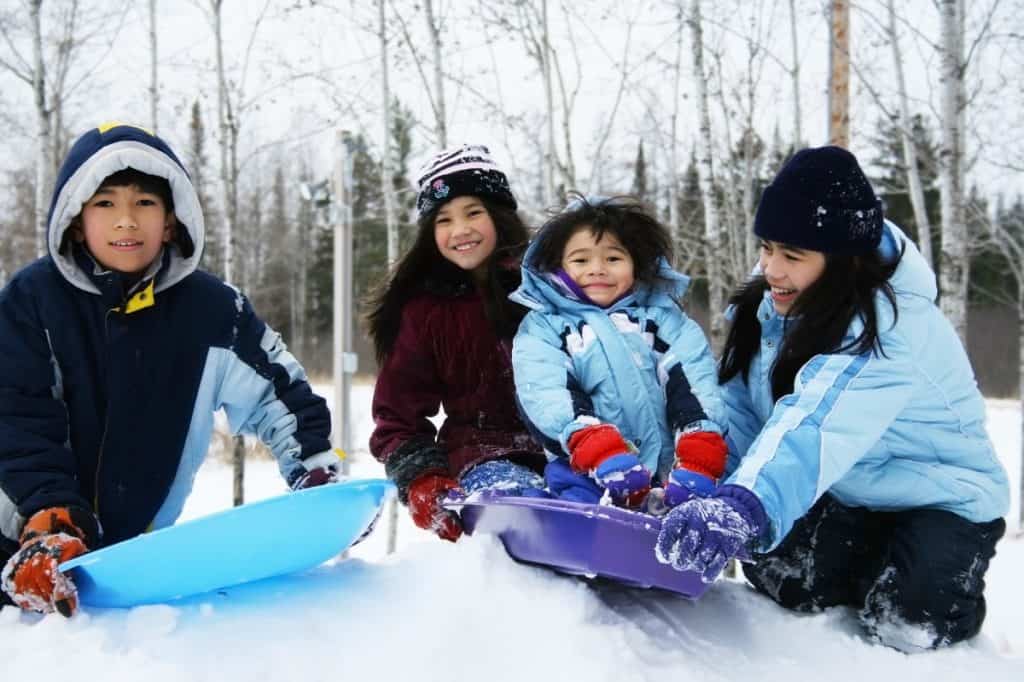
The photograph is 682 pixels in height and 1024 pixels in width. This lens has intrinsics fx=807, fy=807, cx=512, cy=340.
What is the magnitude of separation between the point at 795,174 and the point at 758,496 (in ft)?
2.80

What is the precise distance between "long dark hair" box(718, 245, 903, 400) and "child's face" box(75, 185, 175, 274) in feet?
5.49

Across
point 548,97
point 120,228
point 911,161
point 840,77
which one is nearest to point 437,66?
point 548,97

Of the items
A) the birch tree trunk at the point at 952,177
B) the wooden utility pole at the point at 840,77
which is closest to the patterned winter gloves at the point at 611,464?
the wooden utility pole at the point at 840,77

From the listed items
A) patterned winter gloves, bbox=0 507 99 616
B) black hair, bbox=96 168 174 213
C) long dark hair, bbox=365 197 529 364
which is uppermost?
black hair, bbox=96 168 174 213

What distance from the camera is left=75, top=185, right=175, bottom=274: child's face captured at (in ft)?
6.64

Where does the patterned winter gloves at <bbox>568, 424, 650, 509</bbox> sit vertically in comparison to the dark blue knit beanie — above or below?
below

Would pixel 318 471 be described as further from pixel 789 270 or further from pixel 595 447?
pixel 789 270

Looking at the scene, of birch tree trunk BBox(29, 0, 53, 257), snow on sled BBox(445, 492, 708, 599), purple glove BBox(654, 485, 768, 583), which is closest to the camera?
purple glove BBox(654, 485, 768, 583)

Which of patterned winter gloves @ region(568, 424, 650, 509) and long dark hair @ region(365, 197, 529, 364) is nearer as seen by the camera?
patterned winter gloves @ region(568, 424, 650, 509)

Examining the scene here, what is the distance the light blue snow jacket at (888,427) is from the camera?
5.76ft

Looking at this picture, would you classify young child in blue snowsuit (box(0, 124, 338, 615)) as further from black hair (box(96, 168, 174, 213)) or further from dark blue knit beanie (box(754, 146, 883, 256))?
dark blue knit beanie (box(754, 146, 883, 256))

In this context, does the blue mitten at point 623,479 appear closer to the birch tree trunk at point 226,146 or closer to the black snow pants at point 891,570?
the black snow pants at point 891,570

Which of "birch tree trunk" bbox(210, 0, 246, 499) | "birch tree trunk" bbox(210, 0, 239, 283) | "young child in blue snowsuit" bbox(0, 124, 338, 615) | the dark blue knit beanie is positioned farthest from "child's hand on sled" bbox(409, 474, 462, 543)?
"birch tree trunk" bbox(210, 0, 239, 283)

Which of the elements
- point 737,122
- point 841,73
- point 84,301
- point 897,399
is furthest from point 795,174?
point 737,122
